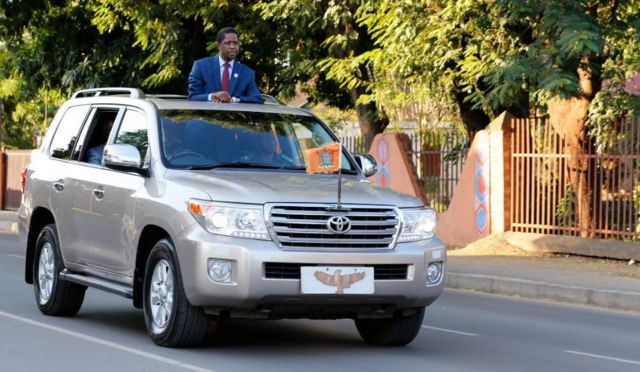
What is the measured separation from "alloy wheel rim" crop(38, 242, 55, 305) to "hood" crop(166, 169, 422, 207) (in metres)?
2.26

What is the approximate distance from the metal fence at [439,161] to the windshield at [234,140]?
12943 mm

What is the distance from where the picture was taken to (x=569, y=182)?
2089 centimetres

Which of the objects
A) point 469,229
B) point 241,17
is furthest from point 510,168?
point 241,17

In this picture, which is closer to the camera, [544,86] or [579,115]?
[544,86]

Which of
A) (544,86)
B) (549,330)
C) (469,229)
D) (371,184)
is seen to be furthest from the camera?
(469,229)

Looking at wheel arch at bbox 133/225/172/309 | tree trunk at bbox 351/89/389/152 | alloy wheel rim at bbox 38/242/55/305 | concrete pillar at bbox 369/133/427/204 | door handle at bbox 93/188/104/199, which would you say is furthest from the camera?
tree trunk at bbox 351/89/389/152

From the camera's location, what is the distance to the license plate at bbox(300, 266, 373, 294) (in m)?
9.29

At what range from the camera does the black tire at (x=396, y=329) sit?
1034cm

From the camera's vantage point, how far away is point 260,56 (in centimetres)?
2869

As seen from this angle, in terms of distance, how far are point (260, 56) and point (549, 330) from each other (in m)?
16.9

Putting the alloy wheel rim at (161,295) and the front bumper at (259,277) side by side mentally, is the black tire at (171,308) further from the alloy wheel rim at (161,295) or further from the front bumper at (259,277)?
the front bumper at (259,277)

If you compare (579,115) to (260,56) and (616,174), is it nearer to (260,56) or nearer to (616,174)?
(616,174)

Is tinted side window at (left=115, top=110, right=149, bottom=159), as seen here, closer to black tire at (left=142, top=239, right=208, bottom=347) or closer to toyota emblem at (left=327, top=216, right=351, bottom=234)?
black tire at (left=142, top=239, right=208, bottom=347)

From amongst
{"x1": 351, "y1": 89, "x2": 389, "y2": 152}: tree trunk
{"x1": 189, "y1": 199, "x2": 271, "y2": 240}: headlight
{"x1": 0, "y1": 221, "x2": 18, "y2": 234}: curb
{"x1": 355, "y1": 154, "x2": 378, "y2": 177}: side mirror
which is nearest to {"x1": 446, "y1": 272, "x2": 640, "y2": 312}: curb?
{"x1": 355, "y1": 154, "x2": 378, "y2": 177}: side mirror
